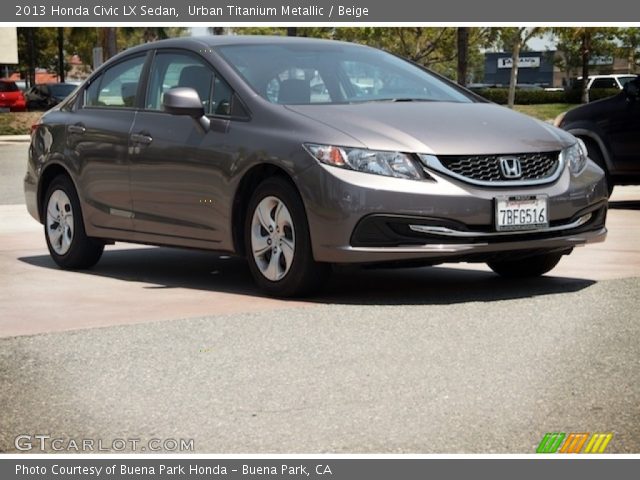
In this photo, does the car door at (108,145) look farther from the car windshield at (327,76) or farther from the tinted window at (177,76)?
the car windshield at (327,76)

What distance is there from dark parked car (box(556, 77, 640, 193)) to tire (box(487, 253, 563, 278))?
5724 millimetres

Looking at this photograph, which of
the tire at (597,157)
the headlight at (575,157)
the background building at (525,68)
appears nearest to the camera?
the headlight at (575,157)

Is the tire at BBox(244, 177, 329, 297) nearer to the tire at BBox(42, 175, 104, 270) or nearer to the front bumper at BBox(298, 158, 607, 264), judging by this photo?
the front bumper at BBox(298, 158, 607, 264)

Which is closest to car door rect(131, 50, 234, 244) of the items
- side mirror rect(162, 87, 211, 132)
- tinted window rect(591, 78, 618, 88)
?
side mirror rect(162, 87, 211, 132)

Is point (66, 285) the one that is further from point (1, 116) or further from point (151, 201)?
point (1, 116)

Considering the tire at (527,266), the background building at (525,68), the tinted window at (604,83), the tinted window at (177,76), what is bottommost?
the background building at (525,68)

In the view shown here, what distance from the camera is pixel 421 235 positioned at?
8047 millimetres

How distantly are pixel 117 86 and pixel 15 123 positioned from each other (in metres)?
34.1

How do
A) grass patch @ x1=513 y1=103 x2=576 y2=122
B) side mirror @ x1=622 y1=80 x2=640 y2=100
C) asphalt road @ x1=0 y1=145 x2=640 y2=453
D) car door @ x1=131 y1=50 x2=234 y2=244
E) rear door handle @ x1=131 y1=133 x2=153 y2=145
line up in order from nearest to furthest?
asphalt road @ x1=0 y1=145 x2=640 y2=453 < car door @ x1=131 y1=50 x2=234 y2=244 < rear door handle @ x1=131 y1=133 x2=153 y2=145 < side mirror @ x1=622 y1=80 x2=640 y2=100 < grass patch @ x1=513 y1=103 x2=576 y2=122

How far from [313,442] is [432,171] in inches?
128

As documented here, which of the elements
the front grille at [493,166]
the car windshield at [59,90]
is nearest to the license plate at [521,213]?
the front grille at [493,166]

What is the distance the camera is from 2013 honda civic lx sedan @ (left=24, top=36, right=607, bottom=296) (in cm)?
802

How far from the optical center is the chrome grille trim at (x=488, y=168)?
8.00 m

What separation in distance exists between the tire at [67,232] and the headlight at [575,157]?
3.52m
